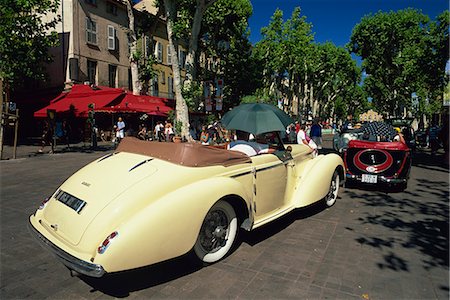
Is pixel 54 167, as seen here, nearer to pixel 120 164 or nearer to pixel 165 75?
pixel 120 164

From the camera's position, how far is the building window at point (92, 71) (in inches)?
845

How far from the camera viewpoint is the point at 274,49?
29.8m

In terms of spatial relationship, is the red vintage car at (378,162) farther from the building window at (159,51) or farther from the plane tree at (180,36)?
the building window at (159,51)

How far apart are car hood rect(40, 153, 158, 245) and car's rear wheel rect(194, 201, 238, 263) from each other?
806mm

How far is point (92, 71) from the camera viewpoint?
21.8 meters

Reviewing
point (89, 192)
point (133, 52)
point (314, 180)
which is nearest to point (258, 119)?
point (314, 180)

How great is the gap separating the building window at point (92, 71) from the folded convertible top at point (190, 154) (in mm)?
20657

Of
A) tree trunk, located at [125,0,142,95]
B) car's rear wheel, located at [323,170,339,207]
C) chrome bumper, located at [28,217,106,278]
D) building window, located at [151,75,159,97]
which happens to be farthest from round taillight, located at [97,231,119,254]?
building window, located at [151,75,159,97]

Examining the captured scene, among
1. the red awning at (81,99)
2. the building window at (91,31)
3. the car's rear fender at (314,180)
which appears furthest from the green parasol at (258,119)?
the building window at (91,31)

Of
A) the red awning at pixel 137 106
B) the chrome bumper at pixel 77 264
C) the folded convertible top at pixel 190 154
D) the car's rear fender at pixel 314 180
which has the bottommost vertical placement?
the chrome bumper at pixel 77 264

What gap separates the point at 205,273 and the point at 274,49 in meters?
29.6

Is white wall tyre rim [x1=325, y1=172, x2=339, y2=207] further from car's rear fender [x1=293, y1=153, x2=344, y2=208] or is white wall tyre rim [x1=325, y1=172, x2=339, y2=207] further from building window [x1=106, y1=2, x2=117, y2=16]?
building window [x1=106, y1=2, x2=117, y2=16]

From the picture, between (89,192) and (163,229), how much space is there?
34.1 inches

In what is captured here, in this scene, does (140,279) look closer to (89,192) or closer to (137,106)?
(89,192)
